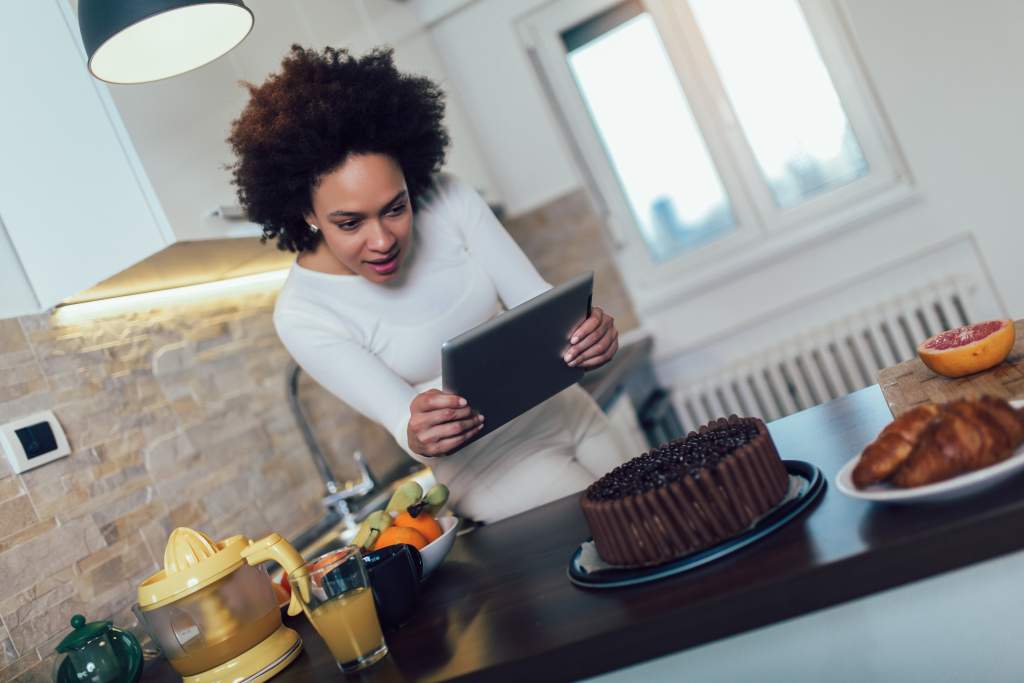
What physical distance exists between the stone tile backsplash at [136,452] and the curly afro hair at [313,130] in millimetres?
469

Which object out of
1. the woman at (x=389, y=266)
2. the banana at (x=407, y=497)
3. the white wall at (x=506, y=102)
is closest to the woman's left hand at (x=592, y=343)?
the woman at (x=389, y=266)

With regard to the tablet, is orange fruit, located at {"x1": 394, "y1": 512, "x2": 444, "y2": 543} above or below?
below

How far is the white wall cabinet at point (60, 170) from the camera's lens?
162 centimetres

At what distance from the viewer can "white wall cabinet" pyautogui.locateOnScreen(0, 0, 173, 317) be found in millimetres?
1619

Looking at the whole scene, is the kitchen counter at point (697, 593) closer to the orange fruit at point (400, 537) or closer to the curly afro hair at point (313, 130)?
the orange fruit at point (400, 537)

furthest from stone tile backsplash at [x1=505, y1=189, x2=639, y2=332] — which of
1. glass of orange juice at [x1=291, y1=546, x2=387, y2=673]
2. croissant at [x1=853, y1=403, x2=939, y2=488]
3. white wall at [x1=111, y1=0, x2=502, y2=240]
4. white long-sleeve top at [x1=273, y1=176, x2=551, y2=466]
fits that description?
croissant at [x1=853, y1=403, x2=939, y2=488]

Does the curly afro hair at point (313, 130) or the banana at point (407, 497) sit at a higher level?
the curly afro hair at point (313, 130)

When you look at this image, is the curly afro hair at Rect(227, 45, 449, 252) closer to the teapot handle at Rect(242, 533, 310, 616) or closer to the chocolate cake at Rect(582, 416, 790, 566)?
the teapot handle at Rect(242, 533, 310, 616)

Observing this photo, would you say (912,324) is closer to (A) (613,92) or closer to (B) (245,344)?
(A) (613,92)

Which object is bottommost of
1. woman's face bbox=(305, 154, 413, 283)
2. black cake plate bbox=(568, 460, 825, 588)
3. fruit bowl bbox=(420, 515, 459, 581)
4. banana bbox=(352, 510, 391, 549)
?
black cake plate bbox=(568, 460, 825, 588)

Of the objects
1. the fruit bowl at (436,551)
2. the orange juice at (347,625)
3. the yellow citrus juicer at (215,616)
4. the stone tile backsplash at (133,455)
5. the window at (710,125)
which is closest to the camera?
the orange juice at (347,625)

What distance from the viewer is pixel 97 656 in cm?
125

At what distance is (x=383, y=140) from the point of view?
5.28 feet

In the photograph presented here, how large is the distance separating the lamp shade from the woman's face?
0.35 metres
